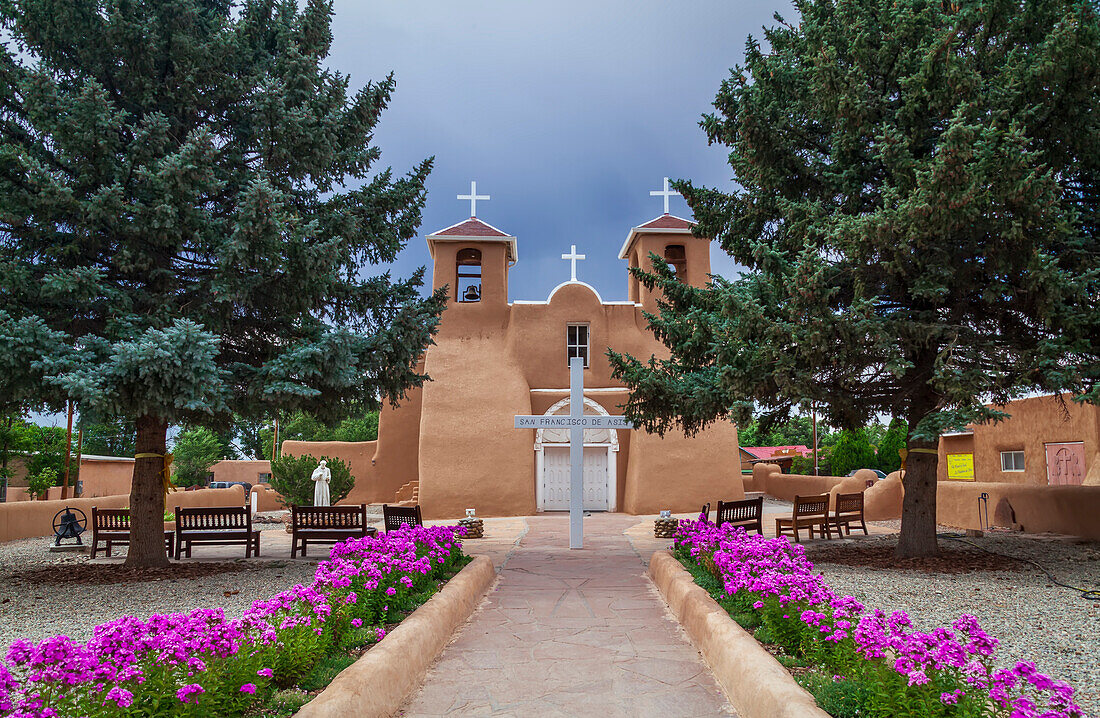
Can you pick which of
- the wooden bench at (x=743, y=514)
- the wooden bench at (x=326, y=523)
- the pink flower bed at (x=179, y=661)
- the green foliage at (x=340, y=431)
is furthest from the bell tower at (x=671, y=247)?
the green foliage at (x=340, y=431)

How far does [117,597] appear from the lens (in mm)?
8812

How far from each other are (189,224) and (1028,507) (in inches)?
617

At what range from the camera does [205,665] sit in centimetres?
376

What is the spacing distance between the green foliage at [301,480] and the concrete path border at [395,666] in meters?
16.0

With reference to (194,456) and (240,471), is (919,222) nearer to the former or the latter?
(240,471)

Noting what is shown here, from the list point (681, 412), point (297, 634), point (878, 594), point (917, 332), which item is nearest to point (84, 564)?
point (297, 634)

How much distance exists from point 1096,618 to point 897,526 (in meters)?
10.7

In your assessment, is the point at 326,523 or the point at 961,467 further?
the point at 961,467

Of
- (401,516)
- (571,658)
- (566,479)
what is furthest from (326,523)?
(566,479)

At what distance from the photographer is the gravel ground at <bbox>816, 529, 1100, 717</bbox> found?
18.2 ft

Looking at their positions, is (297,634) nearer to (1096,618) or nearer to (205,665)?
(205,665)

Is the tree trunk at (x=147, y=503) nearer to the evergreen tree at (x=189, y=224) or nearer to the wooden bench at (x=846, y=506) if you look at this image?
the evergreen tree at (x=189, y=224)

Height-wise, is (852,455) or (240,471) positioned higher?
(852,455)

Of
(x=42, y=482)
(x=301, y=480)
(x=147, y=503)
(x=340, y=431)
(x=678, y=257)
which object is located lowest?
(x=42, y=482)
